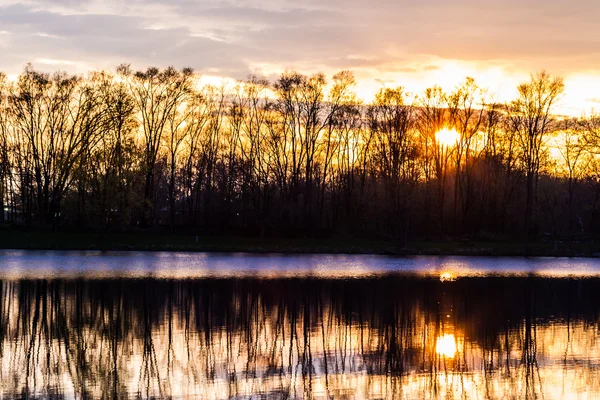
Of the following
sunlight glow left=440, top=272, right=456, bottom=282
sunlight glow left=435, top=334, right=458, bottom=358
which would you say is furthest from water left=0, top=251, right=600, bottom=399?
sunlight glow left=440, top=272, right=456, bottom=282

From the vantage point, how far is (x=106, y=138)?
80.4 meters

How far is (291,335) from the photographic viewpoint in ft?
77.7

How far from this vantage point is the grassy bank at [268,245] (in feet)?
220

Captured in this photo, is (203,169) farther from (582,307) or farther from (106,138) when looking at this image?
(582,307)

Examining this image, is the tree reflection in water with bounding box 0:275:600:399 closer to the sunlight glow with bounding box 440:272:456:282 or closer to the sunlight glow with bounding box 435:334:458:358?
the sunlight glow with bounding box 435:334:458:358

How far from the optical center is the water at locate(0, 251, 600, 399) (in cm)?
1697

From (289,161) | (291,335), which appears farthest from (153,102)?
(291,335)

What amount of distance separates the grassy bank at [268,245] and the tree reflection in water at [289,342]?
30.5 metres

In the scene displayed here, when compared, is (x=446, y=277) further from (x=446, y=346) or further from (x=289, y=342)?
(x=289, y=342)

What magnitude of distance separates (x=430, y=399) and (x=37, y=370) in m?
8.70

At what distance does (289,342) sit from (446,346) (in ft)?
14.6

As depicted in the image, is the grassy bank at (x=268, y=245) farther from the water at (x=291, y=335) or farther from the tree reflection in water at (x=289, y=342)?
the tree reflection in water at (x=289, y=342)

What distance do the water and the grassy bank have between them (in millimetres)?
22532

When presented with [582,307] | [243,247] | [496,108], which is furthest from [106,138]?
[582,307]
